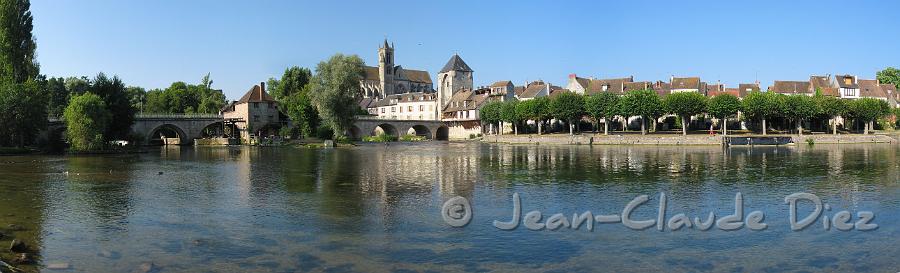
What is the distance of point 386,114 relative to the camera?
138 metres

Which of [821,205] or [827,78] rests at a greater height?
[827,78]

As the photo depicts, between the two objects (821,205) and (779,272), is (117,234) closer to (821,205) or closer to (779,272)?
(779,272)

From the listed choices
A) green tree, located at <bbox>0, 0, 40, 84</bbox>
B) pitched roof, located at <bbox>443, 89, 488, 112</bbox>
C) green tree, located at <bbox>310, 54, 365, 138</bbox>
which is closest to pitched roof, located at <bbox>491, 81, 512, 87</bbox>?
pitched roof, located at <bbox>443, 89, 488, 112</bbox>

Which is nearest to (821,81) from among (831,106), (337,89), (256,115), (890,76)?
(890,76)

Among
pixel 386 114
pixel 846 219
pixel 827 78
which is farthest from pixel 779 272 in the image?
pixel 386 114

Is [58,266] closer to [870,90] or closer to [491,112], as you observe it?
[491,112]

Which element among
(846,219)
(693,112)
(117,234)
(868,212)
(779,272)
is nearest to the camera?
(779,272)

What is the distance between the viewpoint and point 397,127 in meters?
113

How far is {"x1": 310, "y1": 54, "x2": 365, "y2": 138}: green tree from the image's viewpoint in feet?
274

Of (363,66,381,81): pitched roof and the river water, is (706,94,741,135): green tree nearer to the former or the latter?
the river water

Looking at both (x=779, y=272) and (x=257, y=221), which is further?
(x=257, y=221)

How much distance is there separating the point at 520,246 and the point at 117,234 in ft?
36.4

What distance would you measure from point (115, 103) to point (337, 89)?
2573 centimetres

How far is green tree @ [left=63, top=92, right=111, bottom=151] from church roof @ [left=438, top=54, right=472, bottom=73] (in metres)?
83.8
